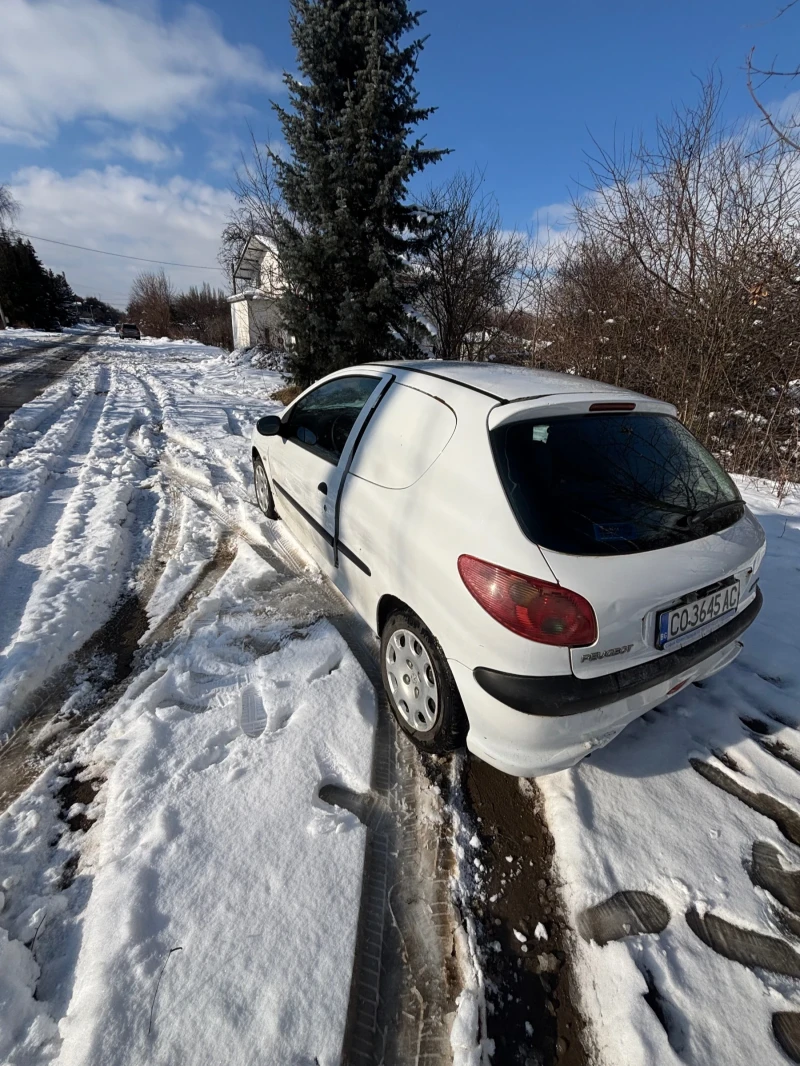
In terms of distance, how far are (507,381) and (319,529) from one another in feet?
5.04

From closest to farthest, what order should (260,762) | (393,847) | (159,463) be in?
(393,847), (260,762), (159,463)

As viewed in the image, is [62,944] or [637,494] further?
[637,494]

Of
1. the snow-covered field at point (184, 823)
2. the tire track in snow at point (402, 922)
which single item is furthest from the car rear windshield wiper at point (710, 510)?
the snow-covered field at point (184, 823)

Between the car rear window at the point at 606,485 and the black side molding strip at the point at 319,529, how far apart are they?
1031mm

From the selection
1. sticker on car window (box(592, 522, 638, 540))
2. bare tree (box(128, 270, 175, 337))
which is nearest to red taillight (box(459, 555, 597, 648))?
sticker on car window (box(592, 522, 638, 540))

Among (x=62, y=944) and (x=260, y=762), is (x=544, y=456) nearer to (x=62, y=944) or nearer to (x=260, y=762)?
(x=260, y=762)

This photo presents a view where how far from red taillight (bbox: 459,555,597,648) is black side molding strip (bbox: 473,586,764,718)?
0.16m

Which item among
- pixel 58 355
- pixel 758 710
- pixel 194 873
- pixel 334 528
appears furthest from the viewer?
pixel 58 355

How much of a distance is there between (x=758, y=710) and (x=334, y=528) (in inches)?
101

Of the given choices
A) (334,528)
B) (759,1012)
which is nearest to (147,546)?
(334,528)

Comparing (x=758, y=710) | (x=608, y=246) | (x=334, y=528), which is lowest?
(x=758, y=710)

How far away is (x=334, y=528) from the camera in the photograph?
2.97m

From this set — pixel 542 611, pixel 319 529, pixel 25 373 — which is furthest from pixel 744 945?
pixel 25 373

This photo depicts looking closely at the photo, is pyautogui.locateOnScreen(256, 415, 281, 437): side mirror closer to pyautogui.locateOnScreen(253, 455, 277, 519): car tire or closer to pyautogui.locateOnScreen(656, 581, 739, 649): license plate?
pyautogui.locateOnScreen(253, 455, 277, 519): car tire
